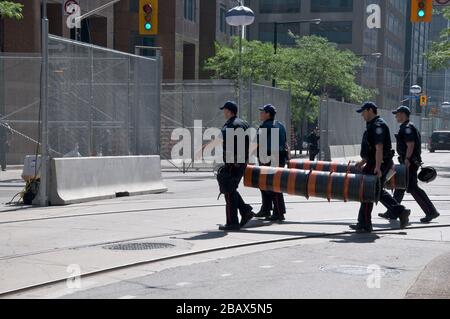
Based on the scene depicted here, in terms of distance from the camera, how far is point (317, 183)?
1211 centimetres

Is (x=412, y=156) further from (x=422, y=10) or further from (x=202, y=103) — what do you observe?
(x=202, y=103)

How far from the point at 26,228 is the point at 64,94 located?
15.0 feet

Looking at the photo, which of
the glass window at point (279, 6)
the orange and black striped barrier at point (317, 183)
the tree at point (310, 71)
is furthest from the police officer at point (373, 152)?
the glass window at point (279, 6)

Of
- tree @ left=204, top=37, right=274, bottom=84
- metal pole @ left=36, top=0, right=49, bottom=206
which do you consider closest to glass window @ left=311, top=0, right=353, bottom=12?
tree @ left=204, top=37, right=274, bottom=84

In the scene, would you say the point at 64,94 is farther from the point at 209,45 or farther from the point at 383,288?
the point at 209,45

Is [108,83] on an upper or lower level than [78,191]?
upper

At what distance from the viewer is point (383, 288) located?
24.8 ft

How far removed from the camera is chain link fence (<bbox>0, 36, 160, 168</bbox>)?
15.6 meters

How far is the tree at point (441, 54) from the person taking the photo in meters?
33.7

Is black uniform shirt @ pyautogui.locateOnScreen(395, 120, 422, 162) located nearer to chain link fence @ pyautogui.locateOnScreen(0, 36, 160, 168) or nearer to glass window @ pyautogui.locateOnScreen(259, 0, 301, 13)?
chain link fence @ pyautogui.locateOnScreen(0, 36, 160, 168)

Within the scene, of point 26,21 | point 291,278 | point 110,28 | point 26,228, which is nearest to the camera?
point 291,278

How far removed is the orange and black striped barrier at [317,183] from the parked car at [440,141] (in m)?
50.5
